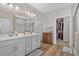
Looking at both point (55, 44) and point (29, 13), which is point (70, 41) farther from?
point (29, 13)

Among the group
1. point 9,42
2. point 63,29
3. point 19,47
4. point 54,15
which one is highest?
point 54,15

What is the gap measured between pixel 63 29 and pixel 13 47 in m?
0.94

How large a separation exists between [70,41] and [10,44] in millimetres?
1021

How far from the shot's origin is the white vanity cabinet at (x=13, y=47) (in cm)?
112

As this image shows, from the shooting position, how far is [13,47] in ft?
4.20

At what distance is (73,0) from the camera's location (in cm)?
80

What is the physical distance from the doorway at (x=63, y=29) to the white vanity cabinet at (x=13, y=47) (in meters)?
0.69

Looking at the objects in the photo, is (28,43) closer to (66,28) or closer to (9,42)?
(9,42)

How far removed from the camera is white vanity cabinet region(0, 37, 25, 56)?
1.12 metres

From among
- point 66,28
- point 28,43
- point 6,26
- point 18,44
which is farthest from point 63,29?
point 6,26

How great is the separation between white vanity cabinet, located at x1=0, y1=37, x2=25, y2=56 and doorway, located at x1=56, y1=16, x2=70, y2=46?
694 mm

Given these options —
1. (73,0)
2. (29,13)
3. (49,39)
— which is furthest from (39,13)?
(73,0)

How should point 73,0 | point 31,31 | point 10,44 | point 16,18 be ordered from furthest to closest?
A: point 31,31 < point 16,18 < point 10,44 < point 73,0

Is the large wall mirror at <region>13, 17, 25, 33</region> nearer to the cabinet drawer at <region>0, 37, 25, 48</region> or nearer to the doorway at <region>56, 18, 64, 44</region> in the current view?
the cabinet drawer at <region>0, 37, 25, 48</region>
